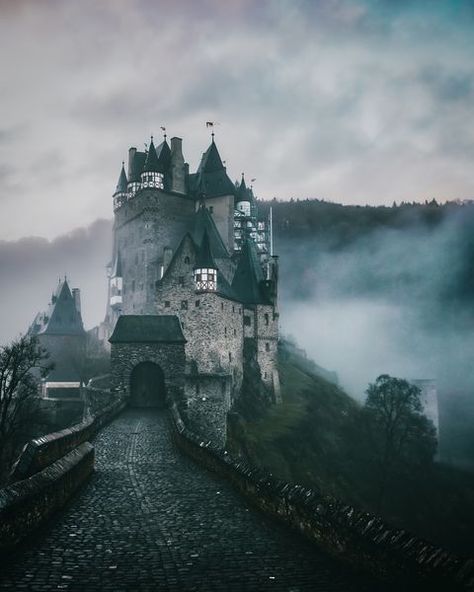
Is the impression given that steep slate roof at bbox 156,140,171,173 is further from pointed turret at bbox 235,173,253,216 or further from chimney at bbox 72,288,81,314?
chimney at bbox 72,288,81,314

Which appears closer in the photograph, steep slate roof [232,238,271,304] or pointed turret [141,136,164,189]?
steep slate roof [232,238,271,304]

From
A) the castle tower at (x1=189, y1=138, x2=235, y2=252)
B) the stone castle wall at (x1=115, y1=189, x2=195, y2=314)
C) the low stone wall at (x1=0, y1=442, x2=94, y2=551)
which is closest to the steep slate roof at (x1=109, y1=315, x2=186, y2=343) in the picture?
the stone castle wall at (x1=115, y1=189, x2=195, y2=314)

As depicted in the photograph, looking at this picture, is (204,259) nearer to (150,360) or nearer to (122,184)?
(150,360)

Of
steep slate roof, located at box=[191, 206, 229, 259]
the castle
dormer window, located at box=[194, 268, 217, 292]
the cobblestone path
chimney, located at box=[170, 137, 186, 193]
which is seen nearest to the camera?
the cobblestone path

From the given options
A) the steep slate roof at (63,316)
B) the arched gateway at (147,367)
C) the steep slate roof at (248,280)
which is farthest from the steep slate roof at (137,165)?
the arched gateway at (147,367)

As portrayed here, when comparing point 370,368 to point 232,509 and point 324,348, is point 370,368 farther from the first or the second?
point 232,509

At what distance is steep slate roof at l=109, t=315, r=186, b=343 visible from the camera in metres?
38.8

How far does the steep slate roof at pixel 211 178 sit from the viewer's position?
2778 inches

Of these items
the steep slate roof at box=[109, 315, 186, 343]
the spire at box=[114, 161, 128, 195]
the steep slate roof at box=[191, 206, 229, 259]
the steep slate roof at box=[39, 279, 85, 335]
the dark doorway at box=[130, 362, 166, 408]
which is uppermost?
the spire at box=[114, 161, 128, 195]

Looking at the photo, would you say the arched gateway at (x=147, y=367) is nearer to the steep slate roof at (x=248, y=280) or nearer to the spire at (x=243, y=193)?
the steep slate roof at (x=248, y=280)

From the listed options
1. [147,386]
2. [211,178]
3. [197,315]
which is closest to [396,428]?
[197,315]

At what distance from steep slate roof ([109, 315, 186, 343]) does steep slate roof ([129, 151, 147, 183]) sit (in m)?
36.9

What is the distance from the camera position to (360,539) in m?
8.83

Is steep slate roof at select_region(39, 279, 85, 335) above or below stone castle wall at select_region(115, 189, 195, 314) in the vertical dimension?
below
